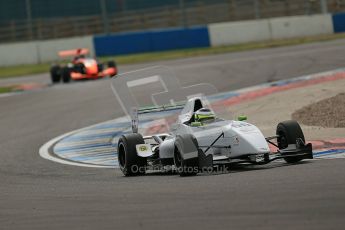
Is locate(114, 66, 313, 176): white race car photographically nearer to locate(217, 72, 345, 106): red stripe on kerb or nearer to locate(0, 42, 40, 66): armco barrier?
locate(217, 72, 345, 106): red stripe on kerb

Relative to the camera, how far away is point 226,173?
1051 cm

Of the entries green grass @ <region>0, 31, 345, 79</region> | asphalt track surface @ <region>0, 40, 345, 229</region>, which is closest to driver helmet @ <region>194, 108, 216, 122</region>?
asphalt track surface @ <region>0, 40, 345, 229</region>

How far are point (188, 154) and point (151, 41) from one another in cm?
2763

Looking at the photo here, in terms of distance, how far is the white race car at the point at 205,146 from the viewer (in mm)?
10461

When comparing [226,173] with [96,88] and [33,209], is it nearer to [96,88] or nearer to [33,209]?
[33,209]

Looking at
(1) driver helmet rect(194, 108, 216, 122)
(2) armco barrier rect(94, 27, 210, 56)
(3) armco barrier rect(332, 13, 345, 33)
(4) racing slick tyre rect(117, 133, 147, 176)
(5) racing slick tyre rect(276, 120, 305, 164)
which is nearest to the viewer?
(5) racing slick tyre rect(276, 120, 305, 164)

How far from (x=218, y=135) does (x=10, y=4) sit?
97.7ft

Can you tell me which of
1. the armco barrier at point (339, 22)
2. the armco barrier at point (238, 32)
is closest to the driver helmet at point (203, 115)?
the armco barrier at point (339, 22)

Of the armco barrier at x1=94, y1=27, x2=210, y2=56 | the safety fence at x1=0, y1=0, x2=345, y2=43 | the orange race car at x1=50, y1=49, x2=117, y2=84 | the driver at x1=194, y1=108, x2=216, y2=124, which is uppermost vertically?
the safety fence at x1=0, y1=0, x2=345, y2=43

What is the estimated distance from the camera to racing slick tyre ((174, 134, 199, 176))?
10.4 m

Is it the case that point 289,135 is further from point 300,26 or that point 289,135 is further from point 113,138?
point 300,26

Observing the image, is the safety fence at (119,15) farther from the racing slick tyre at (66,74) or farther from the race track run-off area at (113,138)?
the race track run-off area at (113,138)

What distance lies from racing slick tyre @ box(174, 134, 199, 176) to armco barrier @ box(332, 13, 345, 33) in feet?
82.0

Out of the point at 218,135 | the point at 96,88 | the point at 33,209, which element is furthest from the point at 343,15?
the point at 33,209
